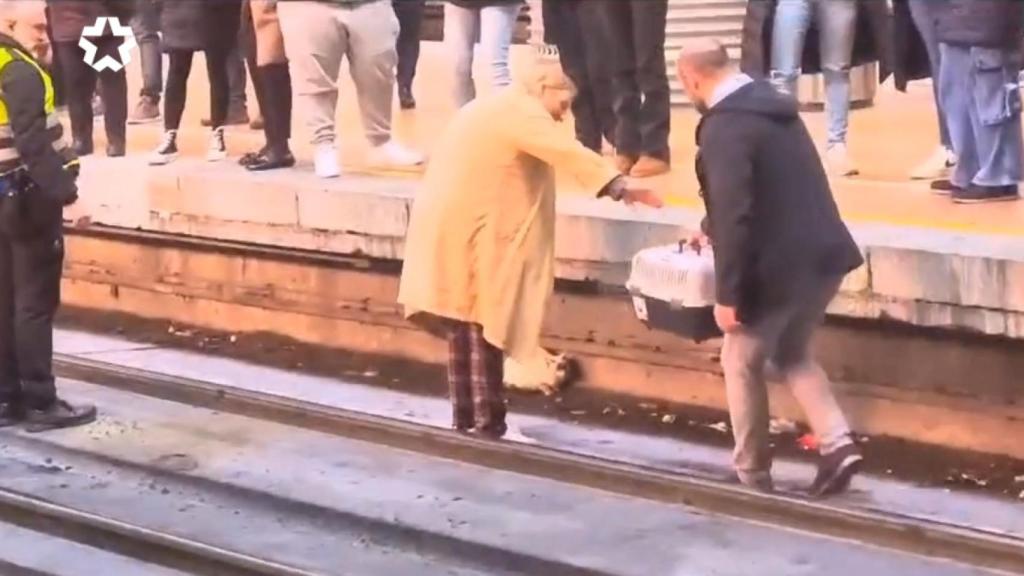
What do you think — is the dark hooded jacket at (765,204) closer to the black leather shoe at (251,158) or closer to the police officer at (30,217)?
the police officer at (30,217)

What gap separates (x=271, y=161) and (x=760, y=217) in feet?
16.3

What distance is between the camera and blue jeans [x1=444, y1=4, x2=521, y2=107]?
11.2 meters

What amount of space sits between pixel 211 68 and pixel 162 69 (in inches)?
174

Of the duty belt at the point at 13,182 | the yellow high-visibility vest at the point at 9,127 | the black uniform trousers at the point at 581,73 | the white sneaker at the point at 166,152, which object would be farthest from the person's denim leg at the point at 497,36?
the duty belt at the point at 13,182

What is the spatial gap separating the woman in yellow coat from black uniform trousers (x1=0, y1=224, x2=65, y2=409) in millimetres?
1608

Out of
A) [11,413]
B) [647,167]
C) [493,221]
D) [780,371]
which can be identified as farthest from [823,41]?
[11,413]

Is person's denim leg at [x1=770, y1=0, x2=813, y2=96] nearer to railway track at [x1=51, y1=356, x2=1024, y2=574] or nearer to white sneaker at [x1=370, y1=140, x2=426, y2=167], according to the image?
white sneaker at [x1=370, y1=140, x2=426, y2=167]

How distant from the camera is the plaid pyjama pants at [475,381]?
825cm

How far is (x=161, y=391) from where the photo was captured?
9680mm

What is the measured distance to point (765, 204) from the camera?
22.6 ft

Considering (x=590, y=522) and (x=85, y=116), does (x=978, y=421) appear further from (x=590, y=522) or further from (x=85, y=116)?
(x=85, y=116)

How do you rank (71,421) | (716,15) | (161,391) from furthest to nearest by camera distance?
(716,15), (161,391), (71,421)

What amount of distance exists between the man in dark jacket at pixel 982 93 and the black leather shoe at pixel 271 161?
3.85 metres

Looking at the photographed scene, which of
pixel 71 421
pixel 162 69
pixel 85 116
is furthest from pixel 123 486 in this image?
pixel 162 69
